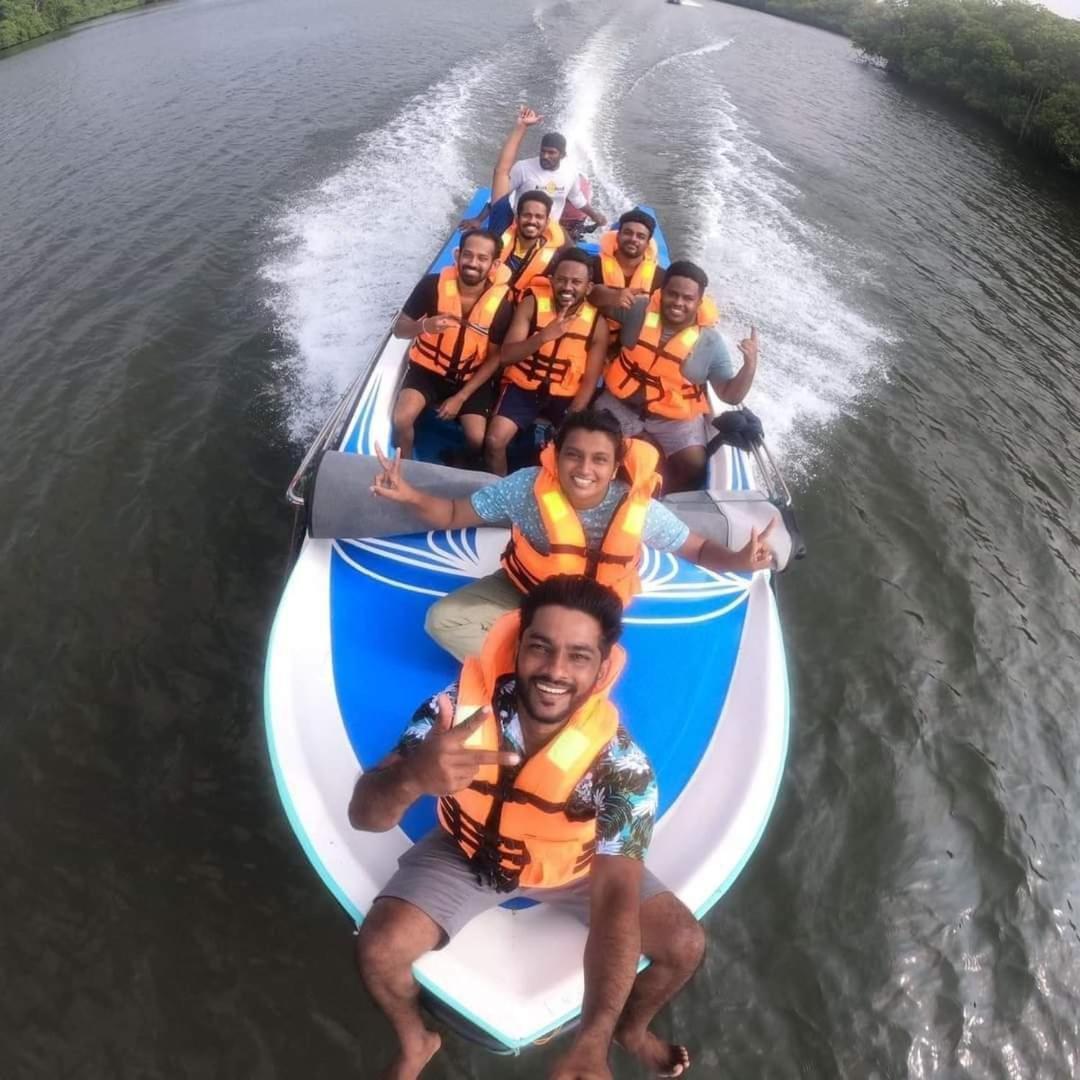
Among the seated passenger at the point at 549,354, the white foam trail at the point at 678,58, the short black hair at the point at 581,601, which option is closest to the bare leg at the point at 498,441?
the seated passenger at the point at 549,354

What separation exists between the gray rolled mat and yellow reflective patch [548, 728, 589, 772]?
4.80 ft

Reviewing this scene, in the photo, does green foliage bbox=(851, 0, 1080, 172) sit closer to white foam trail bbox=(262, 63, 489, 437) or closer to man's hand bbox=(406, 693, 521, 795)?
white foam trail bbox=(262, 63, 489, 437)

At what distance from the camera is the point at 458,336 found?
12.2 feet

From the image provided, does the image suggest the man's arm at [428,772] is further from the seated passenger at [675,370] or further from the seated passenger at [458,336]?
the seated passenger at [675,370]

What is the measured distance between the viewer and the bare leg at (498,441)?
365cm

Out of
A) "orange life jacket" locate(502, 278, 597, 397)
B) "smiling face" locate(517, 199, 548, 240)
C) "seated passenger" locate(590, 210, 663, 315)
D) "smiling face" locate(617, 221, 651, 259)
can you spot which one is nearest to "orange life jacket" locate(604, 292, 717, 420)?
"orange life jacket" locate(502, 278, 597, 397)

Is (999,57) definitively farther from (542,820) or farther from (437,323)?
(542,820)

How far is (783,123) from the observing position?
1189cm

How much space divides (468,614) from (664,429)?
1757 mm

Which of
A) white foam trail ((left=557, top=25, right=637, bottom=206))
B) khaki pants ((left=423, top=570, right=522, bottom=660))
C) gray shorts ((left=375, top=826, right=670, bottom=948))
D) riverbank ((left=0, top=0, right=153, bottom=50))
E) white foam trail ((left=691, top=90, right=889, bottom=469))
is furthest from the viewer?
riverbank ((left=0, top=0, right=153, bottom=50))

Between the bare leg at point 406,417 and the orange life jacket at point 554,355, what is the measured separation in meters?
0.50

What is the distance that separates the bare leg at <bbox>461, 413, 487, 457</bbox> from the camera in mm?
3750

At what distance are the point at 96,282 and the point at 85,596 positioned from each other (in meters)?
4.19

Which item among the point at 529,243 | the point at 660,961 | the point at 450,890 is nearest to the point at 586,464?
the point at 450,890
